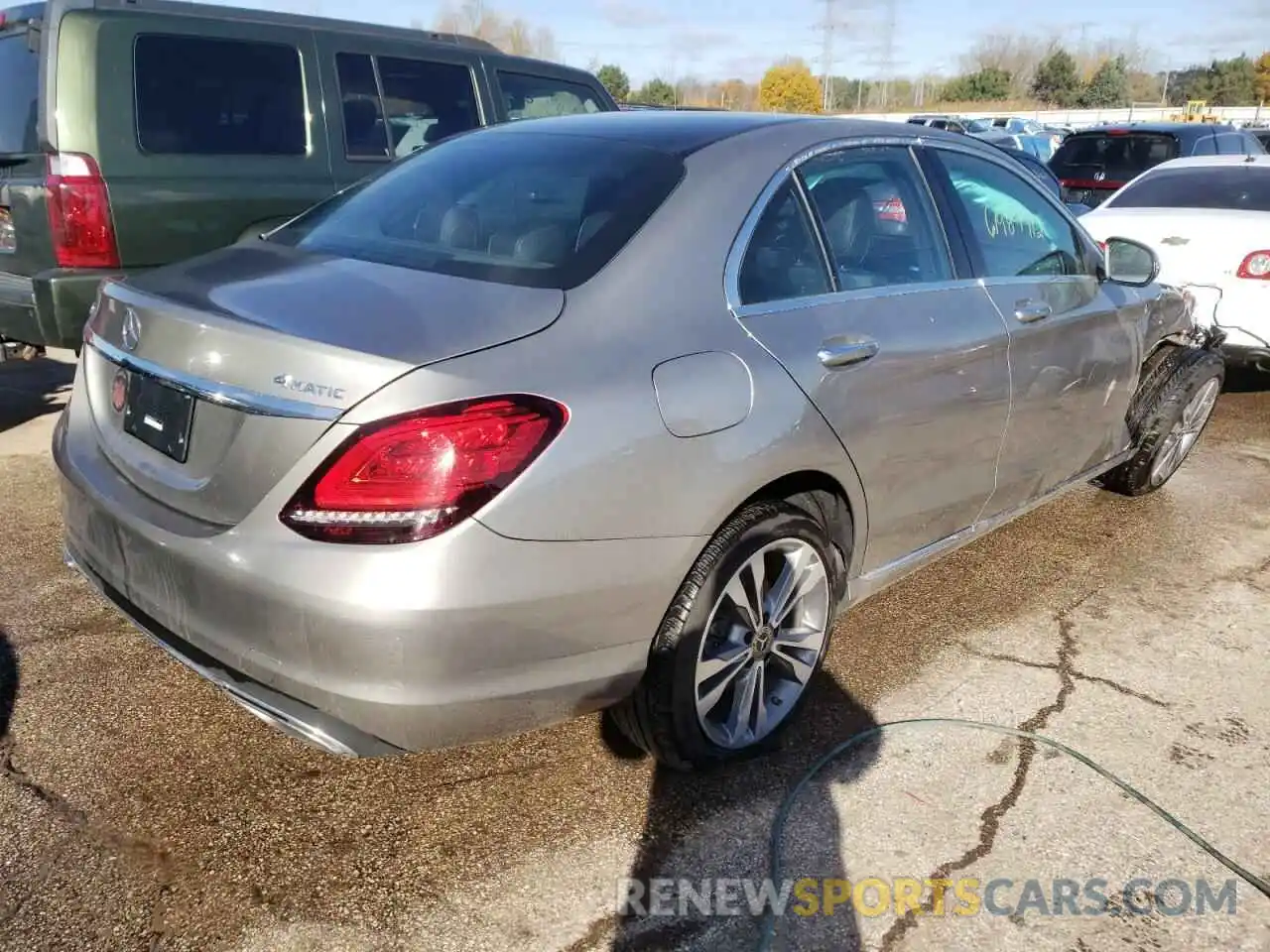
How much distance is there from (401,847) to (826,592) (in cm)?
129

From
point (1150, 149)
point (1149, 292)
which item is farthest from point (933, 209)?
point (1150, 149)

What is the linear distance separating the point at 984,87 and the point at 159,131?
7955 centimetres

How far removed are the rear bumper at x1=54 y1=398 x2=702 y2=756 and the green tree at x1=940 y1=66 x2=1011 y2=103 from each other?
265 feet

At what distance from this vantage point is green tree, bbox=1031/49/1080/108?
75625 millimetres

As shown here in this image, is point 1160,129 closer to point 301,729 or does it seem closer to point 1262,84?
point 301,729

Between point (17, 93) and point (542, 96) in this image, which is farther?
point (542, 96)

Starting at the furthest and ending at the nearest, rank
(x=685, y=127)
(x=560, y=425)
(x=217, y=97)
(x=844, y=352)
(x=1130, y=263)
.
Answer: (x=217, y=97) < (x=1130, y=263) < (x=685, y=127) < (x=844, y=352) < (x=560, y=425)

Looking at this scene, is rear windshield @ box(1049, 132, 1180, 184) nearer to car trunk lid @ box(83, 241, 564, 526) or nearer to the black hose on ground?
the black hose on ground

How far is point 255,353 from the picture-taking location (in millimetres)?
2133

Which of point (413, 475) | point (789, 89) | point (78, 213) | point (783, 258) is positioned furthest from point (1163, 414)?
point (789, 89)

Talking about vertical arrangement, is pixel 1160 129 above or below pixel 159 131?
below

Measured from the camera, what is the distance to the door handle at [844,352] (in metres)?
2.69

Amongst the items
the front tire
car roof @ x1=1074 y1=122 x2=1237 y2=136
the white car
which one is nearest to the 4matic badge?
the front tire

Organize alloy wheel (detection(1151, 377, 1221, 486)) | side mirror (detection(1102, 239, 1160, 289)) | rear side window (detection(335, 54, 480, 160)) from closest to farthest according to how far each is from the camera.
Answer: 1. side mirror (detection(1102, 239, 1160, 289))
2. alloy wheel (detection(1151, 377, 1221, 486))
3. rear side window (detection(335, 54, 480, 160))
